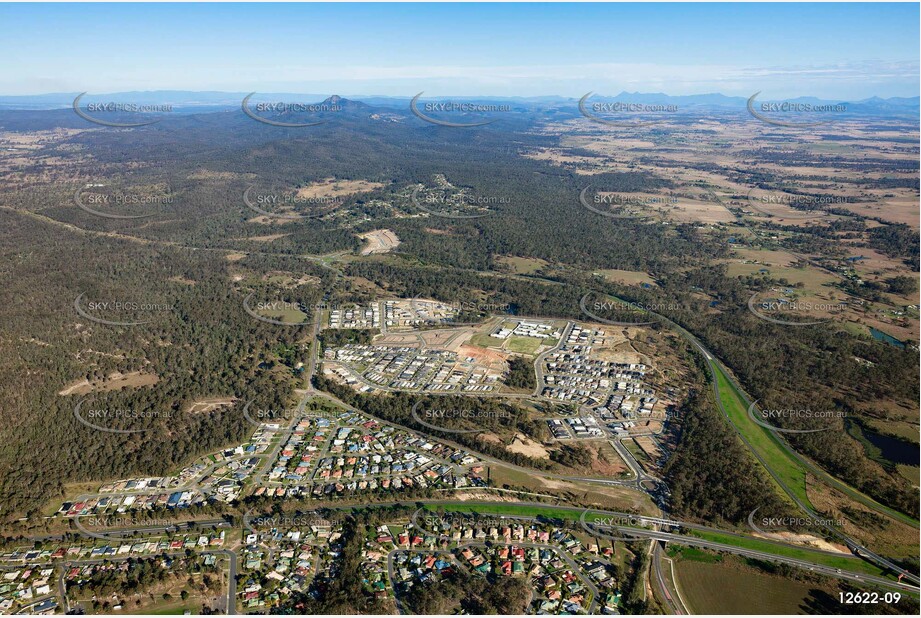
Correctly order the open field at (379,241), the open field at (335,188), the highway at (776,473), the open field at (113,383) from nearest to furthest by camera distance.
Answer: the highway at (776,473)
the open field at (113,383)
the open field at (379,241)
the open field at (335,188)

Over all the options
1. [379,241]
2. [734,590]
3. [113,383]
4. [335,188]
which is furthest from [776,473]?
[335,188]

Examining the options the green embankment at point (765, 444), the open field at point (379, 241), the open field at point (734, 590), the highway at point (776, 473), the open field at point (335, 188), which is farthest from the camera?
the open field at point (335, 188)

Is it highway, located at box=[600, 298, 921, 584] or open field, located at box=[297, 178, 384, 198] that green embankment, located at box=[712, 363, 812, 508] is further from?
open field, located at box=[297, 178, 384, 198]

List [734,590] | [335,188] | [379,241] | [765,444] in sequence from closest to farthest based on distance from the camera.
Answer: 1. [734,590]
2. [765,444]
3. [379,241]
4. [335,188]

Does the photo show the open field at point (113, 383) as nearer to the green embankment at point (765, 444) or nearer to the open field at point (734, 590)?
the open field at point (734, 590)

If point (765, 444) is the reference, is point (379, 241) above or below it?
above

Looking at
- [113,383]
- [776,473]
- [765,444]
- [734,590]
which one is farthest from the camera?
[113,383]

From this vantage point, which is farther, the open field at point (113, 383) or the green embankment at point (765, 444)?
the open field at point (113, 383)

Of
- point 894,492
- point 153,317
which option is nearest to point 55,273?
point 153,317

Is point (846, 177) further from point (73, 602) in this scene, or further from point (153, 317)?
point (73, 602)

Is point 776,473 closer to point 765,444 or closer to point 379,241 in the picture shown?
point 765,444

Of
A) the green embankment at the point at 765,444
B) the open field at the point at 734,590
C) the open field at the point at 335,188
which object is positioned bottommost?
the open field at the point at 734,590

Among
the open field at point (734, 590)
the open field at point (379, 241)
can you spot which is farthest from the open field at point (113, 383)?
the open field at point (734, 590)
